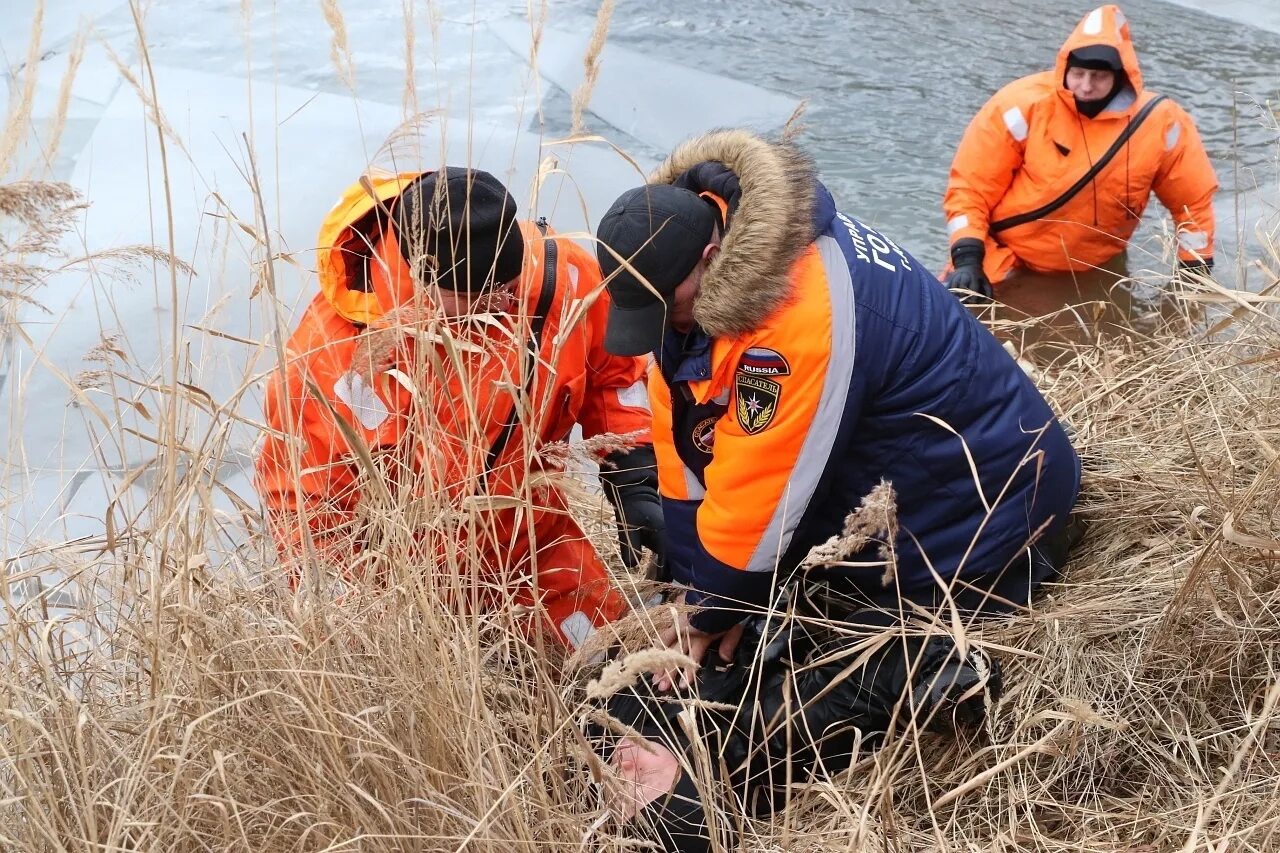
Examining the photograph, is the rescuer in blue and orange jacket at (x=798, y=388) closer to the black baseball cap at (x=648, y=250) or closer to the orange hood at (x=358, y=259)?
the black baseball cap at (x=648, y=250)

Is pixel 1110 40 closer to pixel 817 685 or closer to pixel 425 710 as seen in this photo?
pixel 817 685

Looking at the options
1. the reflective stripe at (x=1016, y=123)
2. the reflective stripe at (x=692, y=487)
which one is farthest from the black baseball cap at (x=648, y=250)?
the reflective stripe at (x=1016, y=123)

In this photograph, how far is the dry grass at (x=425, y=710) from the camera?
1.44 metres

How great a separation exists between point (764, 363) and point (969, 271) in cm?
297

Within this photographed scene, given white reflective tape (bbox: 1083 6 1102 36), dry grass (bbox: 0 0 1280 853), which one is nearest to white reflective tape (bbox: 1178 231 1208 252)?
white reflective tape (bbox: 1083 6 1102 36)

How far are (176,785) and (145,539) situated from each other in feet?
1.26

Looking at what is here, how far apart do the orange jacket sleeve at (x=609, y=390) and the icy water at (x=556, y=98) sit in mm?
1412

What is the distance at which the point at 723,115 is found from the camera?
5895 mm

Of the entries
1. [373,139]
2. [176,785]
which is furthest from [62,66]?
[176,785]

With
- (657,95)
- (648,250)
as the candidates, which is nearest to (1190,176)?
(657,95)

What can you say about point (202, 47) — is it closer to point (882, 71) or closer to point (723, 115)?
point (723, 115)

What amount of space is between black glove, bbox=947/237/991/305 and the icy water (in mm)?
363

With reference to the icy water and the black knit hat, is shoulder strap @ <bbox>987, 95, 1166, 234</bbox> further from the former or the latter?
the black knit hat

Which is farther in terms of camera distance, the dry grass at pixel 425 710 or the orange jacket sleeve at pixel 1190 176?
the orange jacket sleeve at pixel 1190 176
